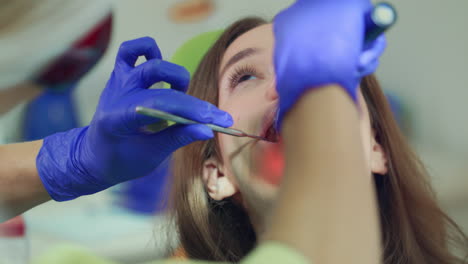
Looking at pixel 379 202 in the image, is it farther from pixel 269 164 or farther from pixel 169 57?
pixel 169 57

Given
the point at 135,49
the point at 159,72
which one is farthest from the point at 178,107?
the point at 135,49

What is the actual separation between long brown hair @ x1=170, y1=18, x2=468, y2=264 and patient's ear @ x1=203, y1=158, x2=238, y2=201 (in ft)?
0.08

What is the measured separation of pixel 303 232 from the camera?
1.82 feet

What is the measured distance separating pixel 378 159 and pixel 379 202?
13 cm

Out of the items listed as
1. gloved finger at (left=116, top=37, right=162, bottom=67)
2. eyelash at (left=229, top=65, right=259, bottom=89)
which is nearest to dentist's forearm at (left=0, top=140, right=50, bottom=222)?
gloved finger at (left=116, top=37, right=162, bottom=67)

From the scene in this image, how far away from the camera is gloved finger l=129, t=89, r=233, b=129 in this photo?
2.86ft

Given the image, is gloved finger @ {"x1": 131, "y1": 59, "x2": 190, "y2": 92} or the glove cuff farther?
the glove cuff

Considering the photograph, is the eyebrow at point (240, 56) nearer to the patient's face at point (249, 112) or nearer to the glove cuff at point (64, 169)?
the patient's face at point (249, 112)

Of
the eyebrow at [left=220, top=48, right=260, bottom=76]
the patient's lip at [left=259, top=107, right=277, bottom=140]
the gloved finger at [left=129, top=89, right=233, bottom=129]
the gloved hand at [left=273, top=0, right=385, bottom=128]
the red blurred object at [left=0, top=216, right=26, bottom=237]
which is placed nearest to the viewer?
the gloved hand at [left=273, top=0, right=385, bottom=128]

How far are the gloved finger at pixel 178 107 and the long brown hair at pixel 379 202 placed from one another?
10.4 inches

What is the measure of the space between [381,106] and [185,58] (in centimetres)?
55

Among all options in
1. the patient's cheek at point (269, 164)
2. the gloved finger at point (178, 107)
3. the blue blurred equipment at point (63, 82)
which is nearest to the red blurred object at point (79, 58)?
the blue blurred equipment at point (63, 82)

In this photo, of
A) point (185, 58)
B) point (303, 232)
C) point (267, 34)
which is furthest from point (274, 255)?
point (185, 58)

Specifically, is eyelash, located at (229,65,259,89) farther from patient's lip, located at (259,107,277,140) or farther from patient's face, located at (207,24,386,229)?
patient's lip, located at (259,107,277,140)
